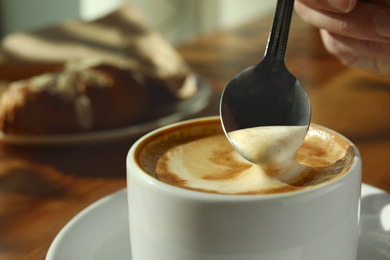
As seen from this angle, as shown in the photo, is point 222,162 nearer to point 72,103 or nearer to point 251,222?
point 251,222

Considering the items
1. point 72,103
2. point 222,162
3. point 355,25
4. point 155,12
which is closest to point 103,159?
point 72,103

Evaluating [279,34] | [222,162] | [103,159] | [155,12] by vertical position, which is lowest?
[155,12]

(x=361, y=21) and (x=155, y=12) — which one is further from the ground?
(x=361, y=21)

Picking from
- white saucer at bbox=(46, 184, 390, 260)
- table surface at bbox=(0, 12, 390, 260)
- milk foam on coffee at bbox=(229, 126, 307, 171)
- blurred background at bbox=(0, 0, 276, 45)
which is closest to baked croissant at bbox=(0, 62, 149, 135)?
table surface at bbox=(0, 12, 390, 260)

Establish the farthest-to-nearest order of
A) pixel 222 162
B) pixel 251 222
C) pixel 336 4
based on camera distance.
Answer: pixel 336 4
pixel 222 162
pixel 251 222

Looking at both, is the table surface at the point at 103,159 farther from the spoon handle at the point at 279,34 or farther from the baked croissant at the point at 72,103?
the spoon handle at the point at 279,34

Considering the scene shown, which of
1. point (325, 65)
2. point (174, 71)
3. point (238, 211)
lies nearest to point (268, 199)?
point (238, 211)

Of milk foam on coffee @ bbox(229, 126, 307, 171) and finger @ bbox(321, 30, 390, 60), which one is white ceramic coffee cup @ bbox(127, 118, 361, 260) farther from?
finger @ bbox(321, 30, 390, 60)

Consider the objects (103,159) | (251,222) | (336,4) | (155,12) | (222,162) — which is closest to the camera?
(251,222)
